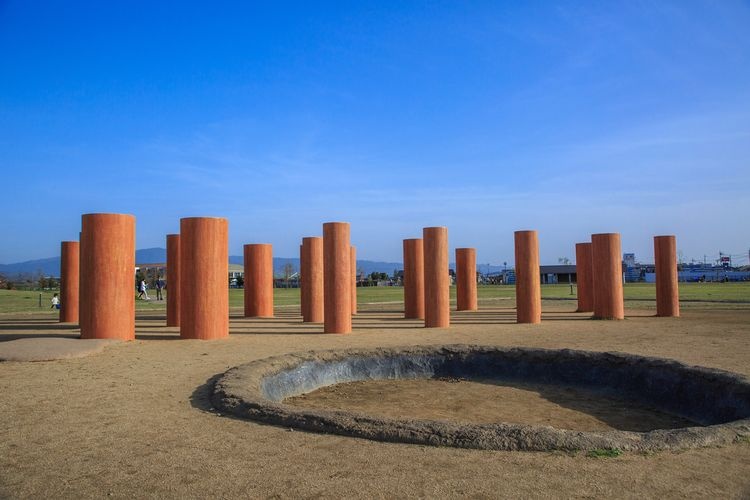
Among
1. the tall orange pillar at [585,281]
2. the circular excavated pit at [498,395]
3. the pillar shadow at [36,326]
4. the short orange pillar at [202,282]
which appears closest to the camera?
the circular excavated pit at [498,395]

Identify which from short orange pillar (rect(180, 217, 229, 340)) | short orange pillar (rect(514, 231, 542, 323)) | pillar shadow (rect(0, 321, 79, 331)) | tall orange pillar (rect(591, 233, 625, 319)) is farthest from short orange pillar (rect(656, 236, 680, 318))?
pillar shadow (rect(0, 321, 79, 331))

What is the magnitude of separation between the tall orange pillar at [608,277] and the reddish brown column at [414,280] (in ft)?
18.1

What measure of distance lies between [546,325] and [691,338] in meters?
4.22

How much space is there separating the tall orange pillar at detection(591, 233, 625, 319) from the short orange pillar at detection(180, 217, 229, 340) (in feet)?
36.8

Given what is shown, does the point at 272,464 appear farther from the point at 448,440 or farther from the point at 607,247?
the point at 607,247

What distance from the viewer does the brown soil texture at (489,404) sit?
24.2 feet

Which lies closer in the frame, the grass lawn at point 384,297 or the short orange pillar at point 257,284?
the short orange pillar at point 257,284

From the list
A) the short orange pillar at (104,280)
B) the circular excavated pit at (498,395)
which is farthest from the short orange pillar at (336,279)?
the short orange pillar at (104,280)

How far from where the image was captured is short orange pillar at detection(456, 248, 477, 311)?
22.7 metres

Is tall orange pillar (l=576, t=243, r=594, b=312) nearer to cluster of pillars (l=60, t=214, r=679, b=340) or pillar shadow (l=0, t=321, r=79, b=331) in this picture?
cluster of pillars (l=60, t=214, r=679, b=340)

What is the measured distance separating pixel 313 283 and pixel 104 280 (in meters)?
6.96

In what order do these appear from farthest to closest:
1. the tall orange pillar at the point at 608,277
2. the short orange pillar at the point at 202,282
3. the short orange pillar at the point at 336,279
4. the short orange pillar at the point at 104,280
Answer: the tall orange pillar at the point at 608,277, the short orange pillar at the point at 336,279, the short orange pillar at the point at 202,282, the short orange pillar at the point at 104,280

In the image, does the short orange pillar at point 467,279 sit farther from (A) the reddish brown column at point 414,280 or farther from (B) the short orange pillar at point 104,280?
(B) the short orange pillar at point 104,280

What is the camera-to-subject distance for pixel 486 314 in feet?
67.6
